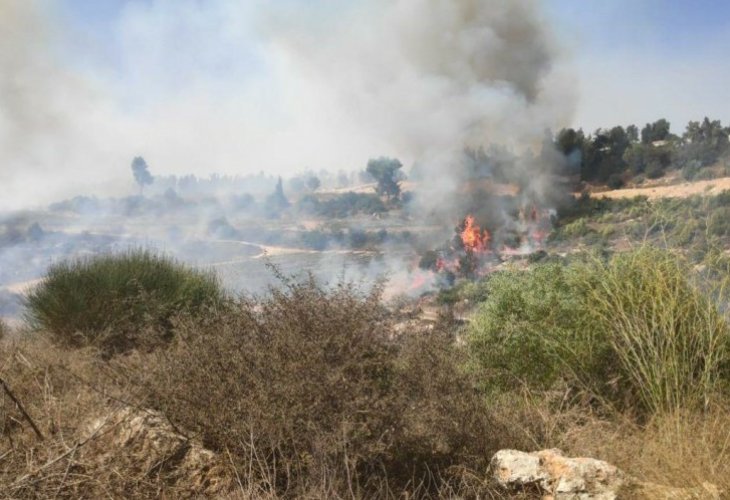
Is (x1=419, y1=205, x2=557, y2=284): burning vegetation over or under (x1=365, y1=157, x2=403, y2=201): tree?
under

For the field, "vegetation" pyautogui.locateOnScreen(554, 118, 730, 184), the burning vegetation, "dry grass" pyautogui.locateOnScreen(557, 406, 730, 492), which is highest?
"vegetation" pyautogui.locateOnScreen(554, 118, 730, 184)

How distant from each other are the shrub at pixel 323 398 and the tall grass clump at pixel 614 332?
148cm

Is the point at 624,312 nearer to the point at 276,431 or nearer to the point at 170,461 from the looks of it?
the point at 276,431

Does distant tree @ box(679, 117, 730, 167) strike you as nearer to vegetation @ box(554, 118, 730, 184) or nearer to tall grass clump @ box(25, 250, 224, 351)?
vegetation @ box(554, 118, 730, 184)

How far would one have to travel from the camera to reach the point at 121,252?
1050cm

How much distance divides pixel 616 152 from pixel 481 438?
116 feet

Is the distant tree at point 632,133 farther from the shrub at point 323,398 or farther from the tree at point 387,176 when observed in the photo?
the shrub at point 323,398

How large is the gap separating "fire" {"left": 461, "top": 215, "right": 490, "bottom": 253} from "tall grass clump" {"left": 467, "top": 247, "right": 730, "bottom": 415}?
71.6 feet

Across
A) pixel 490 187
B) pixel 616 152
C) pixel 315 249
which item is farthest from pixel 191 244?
pixel 616 152

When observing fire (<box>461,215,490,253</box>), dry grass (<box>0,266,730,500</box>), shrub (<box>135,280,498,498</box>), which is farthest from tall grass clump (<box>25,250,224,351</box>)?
fire (<box>461,215,490,253</box>)

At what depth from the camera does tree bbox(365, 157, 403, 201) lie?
4272 cm

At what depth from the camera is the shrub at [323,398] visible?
409cm

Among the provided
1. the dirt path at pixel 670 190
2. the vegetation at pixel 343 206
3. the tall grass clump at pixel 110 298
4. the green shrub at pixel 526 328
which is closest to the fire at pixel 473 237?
the dirt path at pixel 670 190

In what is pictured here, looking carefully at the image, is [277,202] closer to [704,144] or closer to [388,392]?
[704,144]
